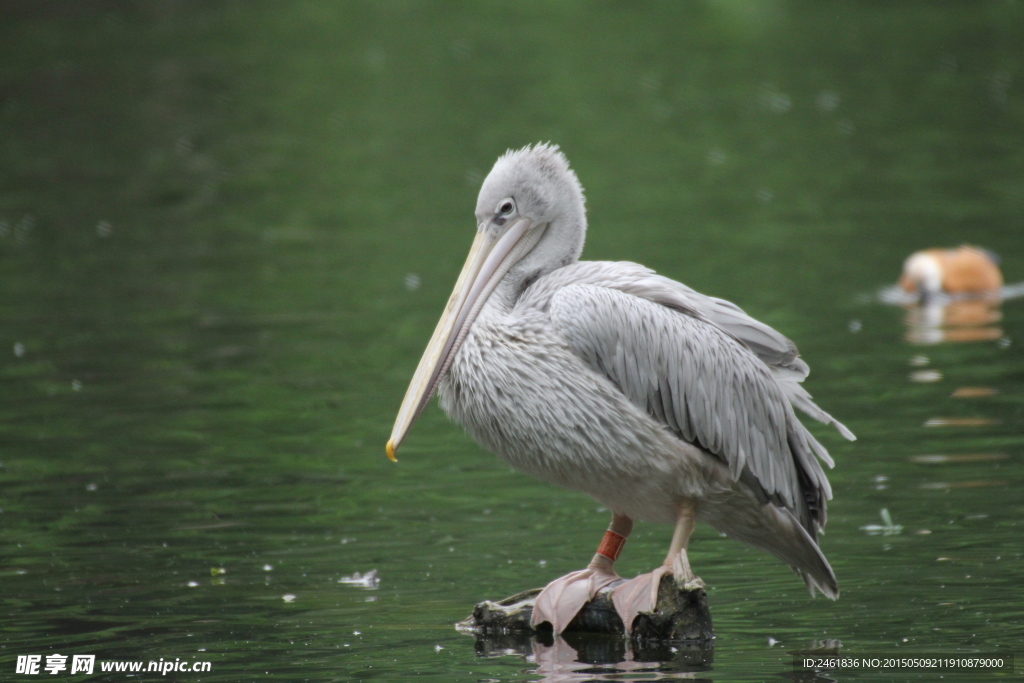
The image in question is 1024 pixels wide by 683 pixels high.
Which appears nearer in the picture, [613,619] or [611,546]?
[613,619]

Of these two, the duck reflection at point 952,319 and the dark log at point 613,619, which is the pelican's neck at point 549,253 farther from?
the duck reflection at point 952,319

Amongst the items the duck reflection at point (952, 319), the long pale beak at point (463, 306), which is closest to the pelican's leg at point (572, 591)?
the long pale beak at point (463, 306)

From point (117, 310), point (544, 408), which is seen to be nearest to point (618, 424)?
point (544, 408)

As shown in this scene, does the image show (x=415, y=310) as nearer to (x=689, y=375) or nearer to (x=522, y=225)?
(x=522, y=225)

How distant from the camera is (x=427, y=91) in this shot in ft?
70.4

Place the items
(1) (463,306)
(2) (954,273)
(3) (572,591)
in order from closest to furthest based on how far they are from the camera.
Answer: (3) (572,591), (1) (463,306), (2) (954,273)

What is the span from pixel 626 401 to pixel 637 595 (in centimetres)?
67

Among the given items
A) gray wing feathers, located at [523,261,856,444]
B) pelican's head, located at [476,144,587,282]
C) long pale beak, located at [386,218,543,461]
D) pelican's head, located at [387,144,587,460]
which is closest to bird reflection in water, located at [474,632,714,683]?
long pale beak, located at [386,218,543,461]

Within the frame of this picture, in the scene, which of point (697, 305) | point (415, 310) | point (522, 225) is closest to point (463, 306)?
point (522, 225)

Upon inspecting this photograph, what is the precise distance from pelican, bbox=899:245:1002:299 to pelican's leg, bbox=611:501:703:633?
5.98 metres

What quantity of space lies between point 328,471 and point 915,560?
10.1 ft

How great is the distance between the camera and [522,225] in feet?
18.3

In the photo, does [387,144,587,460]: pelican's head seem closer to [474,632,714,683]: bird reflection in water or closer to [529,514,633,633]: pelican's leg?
[529,514,633,633]: pelican's leg

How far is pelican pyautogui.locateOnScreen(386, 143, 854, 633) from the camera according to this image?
513cm
